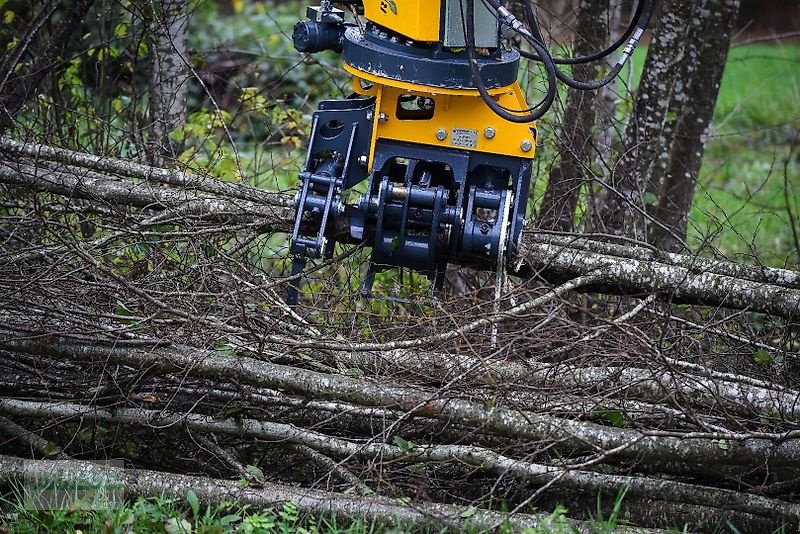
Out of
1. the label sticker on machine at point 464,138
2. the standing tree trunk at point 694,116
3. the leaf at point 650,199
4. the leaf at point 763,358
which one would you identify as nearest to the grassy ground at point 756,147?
the standing tree trunk at point 694,116

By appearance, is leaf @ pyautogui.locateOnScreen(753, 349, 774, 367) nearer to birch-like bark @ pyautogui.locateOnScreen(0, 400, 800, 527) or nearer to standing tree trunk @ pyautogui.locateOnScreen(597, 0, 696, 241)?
birch-like bark @ pyautogui.locateOnScreen(0, 400, 800, 527)

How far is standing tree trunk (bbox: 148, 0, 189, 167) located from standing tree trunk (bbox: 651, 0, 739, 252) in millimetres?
2819

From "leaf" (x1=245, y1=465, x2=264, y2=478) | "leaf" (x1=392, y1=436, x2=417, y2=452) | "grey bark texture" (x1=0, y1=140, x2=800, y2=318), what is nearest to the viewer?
"leaf" (x1=392, y1=436, x2=417, y2=452)

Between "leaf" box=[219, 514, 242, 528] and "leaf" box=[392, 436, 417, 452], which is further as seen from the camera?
"leaf" box=[392, 436, 417, 452]

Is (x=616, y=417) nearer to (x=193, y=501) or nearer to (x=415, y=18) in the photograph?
(x=193, y=501)

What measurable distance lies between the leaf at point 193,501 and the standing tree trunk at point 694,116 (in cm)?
308

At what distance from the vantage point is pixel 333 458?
3.75 metres

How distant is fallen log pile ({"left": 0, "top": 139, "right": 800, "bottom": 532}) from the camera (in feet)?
11.3

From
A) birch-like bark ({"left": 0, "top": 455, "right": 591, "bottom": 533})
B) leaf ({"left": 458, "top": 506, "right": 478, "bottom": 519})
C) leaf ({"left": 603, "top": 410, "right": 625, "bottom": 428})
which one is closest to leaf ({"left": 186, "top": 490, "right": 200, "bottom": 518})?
birch-like bark ({"left": 0, "top": 455, "right": 591, "bottom": 533})

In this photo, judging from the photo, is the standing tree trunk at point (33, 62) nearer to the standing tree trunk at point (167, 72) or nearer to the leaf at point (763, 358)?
the standing tree trunk at point (167, 72)

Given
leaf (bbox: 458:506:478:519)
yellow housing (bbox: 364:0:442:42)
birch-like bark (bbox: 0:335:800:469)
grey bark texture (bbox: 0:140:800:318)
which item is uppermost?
yellow housing (bbox: 364:0:442:42)

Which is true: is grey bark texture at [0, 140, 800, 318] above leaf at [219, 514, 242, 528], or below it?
above

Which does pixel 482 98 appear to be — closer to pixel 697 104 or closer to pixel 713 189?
pixel 697 104

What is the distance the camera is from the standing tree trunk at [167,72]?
212 inches
